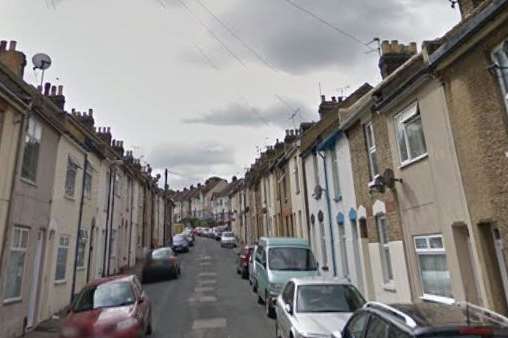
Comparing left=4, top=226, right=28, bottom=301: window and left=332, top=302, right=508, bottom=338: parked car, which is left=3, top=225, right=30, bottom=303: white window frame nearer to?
left=4, top=226, right=28, bottom=301: window

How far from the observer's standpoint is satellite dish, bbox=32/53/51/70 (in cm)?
1288

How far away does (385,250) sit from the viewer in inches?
438

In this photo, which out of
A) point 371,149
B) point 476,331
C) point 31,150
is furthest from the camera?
point 371,149

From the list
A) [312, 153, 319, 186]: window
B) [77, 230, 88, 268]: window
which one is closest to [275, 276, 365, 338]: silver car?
[312, 153, 319, 186]: window

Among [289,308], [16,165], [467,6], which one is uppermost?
[467,6]

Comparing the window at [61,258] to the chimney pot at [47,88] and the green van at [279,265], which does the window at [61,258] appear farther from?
the green van at [279,265]

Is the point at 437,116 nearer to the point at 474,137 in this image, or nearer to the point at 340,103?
the point at 474,137

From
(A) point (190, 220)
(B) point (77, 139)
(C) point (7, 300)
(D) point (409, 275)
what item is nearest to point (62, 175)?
(B) point (77, 139)

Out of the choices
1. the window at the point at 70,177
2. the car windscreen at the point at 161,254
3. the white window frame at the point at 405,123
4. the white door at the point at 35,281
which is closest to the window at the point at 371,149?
the white window frame at the point at 405,123

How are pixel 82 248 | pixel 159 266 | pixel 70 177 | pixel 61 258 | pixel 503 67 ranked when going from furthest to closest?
pixel 159 266 → pixel 82 248 → pixel 70 177 → pixel 61 258 → pixel 503 67

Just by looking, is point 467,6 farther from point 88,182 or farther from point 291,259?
point 88,182

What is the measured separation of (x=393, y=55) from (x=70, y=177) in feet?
41.9

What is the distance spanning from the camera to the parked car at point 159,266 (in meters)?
20.8

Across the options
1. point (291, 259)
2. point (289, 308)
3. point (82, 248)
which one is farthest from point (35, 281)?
point (289, 308)
